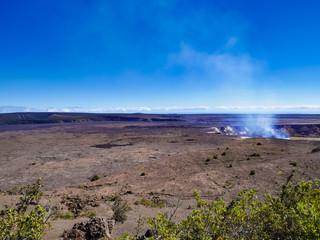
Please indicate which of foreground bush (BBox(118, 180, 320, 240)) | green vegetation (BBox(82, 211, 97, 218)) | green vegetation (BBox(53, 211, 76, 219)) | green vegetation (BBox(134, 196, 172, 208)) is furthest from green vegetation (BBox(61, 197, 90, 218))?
foreground bush (BBox(118, 180, 320, 240))

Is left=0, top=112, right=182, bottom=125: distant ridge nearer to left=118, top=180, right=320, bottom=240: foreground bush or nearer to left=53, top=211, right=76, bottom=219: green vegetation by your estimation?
left=53, top=211, right=76, bottom=219: green vegetation

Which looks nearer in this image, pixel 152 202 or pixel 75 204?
pixel 75 204

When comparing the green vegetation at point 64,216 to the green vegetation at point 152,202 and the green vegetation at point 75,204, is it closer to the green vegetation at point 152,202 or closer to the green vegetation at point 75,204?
the green vegetation at point 75,204

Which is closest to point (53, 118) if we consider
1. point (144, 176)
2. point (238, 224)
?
point (144, 176)

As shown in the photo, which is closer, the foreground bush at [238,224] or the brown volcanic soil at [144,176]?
the foreground bush at [238,224]

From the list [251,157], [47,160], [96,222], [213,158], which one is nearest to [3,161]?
[47,160]

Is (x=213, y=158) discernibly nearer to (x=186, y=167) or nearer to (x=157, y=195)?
(x=186, y=167)

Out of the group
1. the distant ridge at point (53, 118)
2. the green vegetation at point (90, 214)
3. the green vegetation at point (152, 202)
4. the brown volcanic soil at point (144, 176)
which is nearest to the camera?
the green vegetation at point (90, 214)

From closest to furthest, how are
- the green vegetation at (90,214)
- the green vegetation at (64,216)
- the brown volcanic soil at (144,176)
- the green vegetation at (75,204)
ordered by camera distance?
1. the green vegetation at (64,216)
2. the green vegetation at (90,214)
3. the green vegetation at (75,204)
4. the brown volcanic soil at (144,176)

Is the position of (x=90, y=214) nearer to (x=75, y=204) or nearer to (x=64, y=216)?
(x=64, y=216)

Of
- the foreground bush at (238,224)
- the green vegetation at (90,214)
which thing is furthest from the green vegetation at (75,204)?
the foreground bush at (238,224)

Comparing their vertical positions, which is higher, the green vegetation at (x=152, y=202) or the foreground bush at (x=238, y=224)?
the foreground bush at (x=238, y=224)
